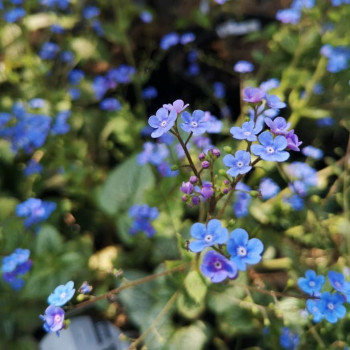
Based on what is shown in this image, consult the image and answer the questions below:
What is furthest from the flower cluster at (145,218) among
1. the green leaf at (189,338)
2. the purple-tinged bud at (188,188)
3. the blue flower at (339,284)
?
the blue flower at (339,284)

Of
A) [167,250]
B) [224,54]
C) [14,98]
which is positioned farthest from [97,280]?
[224,54]

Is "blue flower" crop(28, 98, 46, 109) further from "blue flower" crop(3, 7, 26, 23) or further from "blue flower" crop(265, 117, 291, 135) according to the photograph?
"blue flower" crop(265, 117, 291, 135)

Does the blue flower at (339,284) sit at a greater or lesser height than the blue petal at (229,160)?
lesser

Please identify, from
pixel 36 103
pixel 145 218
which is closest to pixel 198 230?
pixel 145 218

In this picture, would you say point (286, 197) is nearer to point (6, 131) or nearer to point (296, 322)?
point (296, 322)

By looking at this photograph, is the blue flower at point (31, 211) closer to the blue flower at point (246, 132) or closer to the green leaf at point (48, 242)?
the green leaf at point (48, 242)
